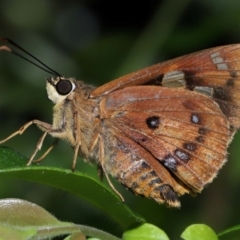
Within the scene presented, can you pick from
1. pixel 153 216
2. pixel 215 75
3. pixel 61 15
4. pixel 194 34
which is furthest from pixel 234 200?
pixel 61 15

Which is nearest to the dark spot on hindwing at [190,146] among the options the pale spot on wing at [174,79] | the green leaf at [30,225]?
the pale spot on wing at [174,79]

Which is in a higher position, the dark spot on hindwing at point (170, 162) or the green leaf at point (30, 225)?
the green leaf at point (30, 225)

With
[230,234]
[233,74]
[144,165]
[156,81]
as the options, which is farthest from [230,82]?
[230,234]

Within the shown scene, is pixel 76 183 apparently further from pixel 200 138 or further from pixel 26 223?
pixel 200 138

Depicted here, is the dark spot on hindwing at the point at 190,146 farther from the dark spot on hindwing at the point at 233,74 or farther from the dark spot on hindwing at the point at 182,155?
the dark spot on hindwing at the point at 233,74

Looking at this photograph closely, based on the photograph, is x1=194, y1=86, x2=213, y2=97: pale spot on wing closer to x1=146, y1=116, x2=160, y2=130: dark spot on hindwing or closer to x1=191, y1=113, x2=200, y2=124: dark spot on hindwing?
x1=191, y1=113, x2=200, y2=124: dark spot on hindwing
